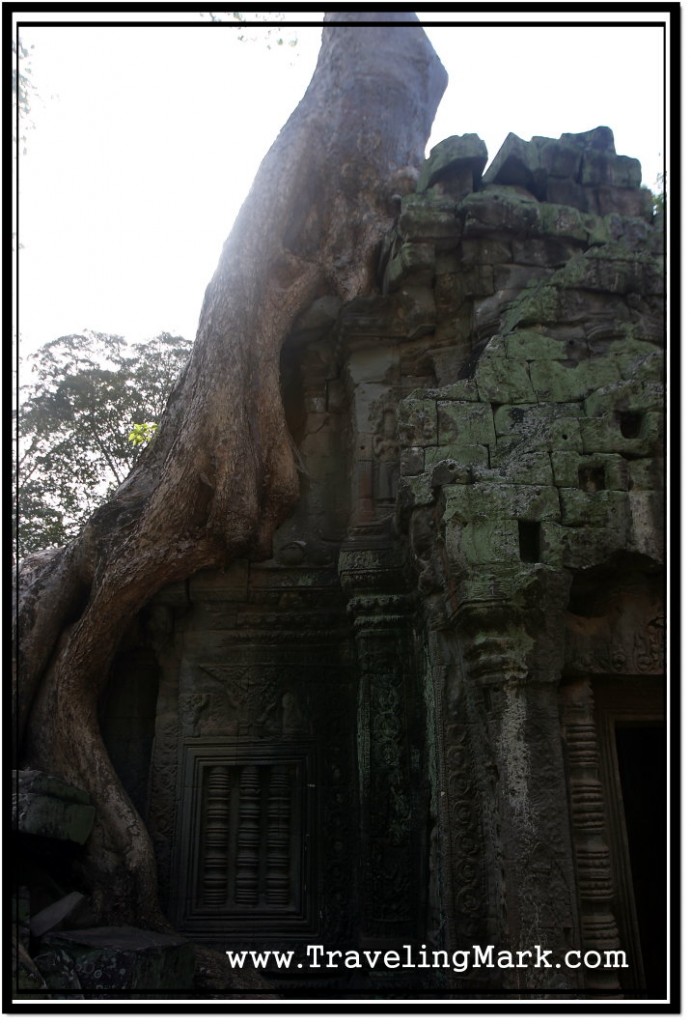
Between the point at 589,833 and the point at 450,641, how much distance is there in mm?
1018

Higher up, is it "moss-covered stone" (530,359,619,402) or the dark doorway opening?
"moss-covered stone" (530,359,619,402)

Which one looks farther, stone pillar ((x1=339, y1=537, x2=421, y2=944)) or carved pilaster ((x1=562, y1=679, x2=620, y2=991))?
stone pillar ((x1=339, y1=537, x2=421, y2=944))

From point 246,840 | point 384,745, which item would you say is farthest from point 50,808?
point 384,745

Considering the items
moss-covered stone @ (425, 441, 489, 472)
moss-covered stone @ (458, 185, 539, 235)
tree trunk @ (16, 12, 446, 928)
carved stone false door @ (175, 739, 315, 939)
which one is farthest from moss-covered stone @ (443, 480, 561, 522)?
moss-covered stone @ (458, 185, 539, 235)

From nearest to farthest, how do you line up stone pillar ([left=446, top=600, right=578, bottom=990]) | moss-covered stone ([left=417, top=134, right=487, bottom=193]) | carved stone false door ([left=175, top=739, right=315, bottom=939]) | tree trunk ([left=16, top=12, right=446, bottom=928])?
stone pillar ([left=446, top=600, right=578, bottom=990])
carved stone false door ([left=175, top=739, right=315, bottom=939])
tree trunk ([left=16, top=12, right=446, bottom=928])
moss-covered stone ([left=417, top=134, right=487, bottom=193])

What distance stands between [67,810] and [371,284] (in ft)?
12.6

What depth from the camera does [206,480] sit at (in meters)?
5.17

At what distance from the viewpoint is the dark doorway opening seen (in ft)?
13.5

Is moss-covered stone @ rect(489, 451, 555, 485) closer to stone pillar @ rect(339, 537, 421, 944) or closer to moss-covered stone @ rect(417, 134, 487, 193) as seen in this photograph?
stone pillar @ rect(339, 537, 421, 944)

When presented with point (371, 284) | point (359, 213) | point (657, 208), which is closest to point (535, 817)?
point (371, 284)

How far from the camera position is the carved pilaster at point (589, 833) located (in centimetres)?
332

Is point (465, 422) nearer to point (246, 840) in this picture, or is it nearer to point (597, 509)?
point (597, 509)

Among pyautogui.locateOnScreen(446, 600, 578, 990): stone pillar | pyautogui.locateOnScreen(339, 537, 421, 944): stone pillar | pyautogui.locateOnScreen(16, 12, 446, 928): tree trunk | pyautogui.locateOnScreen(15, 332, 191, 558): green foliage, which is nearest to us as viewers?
pyautogui.locateOnScreen(446, 600, 578, 990): stone pillar

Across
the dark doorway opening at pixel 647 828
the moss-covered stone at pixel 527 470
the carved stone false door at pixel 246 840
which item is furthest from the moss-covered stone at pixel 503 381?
the carved stone false door at pixel 246 840
